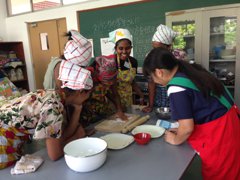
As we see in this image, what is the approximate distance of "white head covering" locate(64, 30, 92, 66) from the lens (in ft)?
3.83

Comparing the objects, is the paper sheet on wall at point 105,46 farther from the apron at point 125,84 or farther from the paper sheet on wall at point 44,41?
the apron at point 125,84

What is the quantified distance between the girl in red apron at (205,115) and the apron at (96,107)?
1.90 feet

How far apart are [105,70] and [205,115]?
78cm

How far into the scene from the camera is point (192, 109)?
102 cm

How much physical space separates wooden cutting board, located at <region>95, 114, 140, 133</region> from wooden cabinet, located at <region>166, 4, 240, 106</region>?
1.77 m

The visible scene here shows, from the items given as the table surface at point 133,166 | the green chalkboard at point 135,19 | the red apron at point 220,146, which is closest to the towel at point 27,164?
the table surface at point 133,166

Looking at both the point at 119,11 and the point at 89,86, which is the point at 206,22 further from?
the point at 89,86

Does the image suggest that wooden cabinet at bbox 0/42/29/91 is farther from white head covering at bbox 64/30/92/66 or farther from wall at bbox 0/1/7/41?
white head covering at bbox 64/30/92/66

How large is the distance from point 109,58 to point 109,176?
1017 millimetres

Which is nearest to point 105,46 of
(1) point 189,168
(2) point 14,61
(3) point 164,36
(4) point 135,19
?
(4) point 135,19

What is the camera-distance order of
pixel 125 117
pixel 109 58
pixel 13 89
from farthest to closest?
1. pixel 13 89
2. pixel 109 58
3. pixel 125 117

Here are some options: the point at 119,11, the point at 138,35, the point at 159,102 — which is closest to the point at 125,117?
the point at 159,102

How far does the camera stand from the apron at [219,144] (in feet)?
3.34

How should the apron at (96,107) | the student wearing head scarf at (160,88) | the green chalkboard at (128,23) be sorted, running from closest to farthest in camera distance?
the apron at (96,107) → the student wearing head scarf at (160,88) → the green chalkboard at (128,23)
